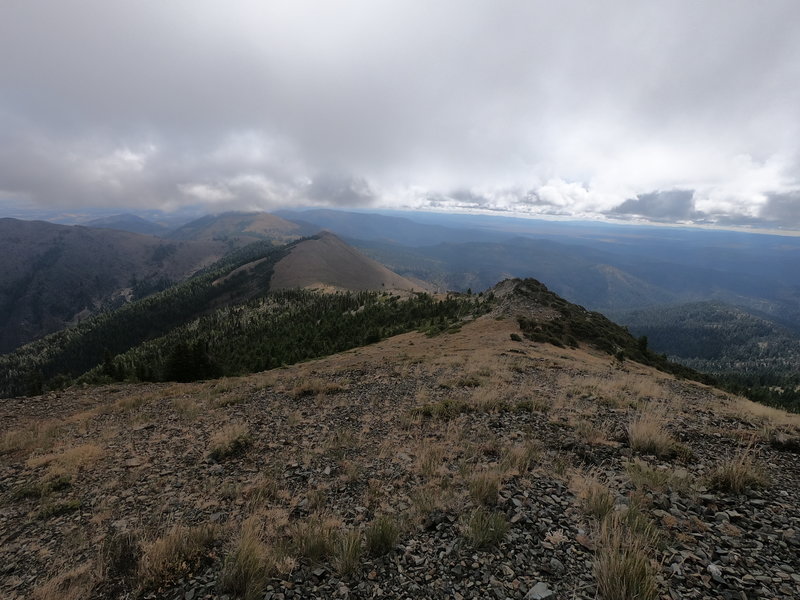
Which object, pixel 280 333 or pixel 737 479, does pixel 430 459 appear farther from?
pixel 280 333

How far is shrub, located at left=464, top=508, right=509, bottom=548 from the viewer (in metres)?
5.84

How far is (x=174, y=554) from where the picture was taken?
611cm

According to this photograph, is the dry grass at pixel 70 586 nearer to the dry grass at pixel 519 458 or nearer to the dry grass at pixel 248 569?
the dry grass at pixel 248 569

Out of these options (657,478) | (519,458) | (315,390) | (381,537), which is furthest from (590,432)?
(315,390)

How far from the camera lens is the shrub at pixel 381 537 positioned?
598 centimetres

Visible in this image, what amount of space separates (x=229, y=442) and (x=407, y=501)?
7.01 m

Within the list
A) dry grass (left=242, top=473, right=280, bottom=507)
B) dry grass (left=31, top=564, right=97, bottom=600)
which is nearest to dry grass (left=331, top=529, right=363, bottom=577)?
dry grass (left=242, top=473, right=280, bottom=507)

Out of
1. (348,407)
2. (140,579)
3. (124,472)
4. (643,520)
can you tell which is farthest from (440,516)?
(124,472)

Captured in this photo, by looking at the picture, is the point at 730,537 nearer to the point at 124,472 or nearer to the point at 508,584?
the point at 508,584

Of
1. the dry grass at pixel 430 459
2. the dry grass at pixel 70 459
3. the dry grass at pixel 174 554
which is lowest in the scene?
the dry grass at pixel 70 459

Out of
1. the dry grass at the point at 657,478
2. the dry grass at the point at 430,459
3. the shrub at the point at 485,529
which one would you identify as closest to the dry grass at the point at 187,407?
the dry grass at the point at 430,459

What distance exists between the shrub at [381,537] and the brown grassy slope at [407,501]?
0.04 meters

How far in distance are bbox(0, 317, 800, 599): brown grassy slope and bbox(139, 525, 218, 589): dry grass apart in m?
0.03

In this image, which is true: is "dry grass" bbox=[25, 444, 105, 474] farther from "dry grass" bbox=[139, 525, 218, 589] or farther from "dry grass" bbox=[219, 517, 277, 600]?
"dry grass" bbox=[219, 517, 277, 600]
